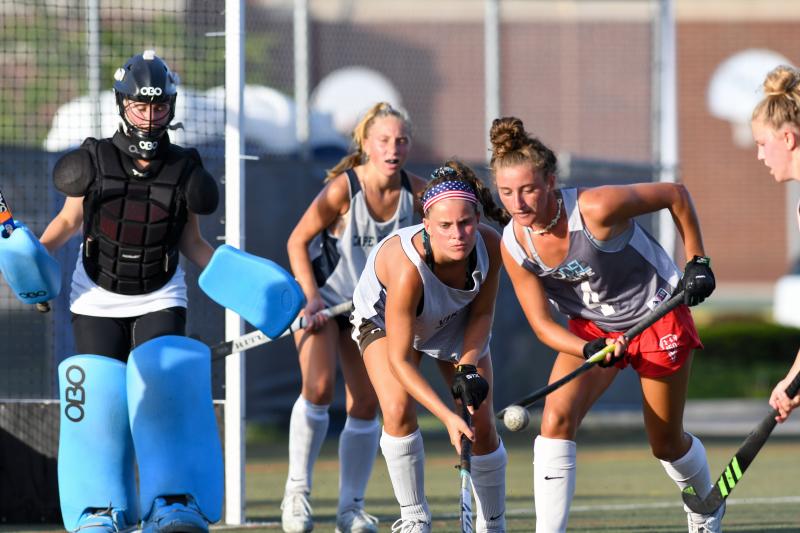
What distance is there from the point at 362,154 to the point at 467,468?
219cm

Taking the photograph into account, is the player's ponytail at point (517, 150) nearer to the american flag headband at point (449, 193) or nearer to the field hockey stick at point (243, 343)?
the american flag headband at point (449, 193)

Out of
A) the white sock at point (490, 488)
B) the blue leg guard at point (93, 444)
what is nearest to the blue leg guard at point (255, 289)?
the blue leg guard at point (93, 444)

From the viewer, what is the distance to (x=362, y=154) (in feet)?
21.8

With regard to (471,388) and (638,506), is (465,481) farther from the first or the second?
(638,506)

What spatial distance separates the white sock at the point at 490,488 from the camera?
17.8ft

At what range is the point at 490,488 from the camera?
214 inches

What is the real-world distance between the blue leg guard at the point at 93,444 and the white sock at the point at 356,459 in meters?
1.43

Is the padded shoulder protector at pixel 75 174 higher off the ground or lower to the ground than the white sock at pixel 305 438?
higher

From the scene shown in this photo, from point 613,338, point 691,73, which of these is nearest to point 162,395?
point 613,338

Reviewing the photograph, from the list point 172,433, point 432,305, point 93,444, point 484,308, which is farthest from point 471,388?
point 93,444

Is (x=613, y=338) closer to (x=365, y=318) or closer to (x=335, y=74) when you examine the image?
(x=365, y=318)

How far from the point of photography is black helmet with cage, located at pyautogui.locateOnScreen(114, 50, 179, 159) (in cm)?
516

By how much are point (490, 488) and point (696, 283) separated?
1192 millimetres

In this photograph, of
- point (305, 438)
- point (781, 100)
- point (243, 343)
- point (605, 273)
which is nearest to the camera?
point (781, 100)
